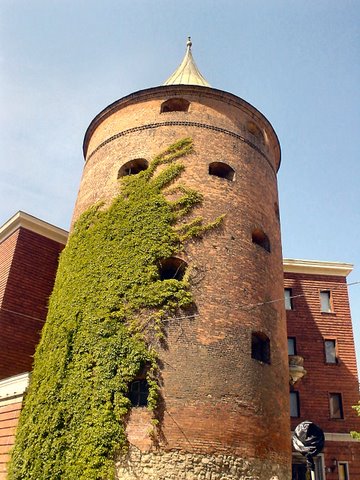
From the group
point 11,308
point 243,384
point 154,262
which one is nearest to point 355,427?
point 243,384

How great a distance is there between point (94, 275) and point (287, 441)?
7748 mm

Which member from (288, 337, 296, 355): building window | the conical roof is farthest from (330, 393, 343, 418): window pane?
the conical roof

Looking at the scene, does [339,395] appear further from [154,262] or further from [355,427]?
[154,262]

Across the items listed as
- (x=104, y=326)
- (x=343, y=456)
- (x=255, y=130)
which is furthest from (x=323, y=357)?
(x=104, y=326)

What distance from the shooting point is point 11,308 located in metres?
18.8

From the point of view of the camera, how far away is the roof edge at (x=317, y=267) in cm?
2616

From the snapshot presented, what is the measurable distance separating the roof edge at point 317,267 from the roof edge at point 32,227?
11848 millimetres

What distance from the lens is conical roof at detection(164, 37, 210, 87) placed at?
21.8 meters

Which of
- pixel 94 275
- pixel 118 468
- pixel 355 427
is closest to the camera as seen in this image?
pixel 118 468

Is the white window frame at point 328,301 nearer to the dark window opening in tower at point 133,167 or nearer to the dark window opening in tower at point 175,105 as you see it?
the dark window opening in tower at point 175,105

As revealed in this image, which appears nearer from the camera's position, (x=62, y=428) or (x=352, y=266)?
(x=62, y=428)

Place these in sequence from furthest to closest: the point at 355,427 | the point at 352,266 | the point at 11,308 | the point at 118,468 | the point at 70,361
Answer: the point at 352,266
the point at 355,427
the point at 11,308
the point at 70,361
the point at 118,468

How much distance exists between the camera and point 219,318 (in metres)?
14.3

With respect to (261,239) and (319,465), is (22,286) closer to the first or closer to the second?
(261,239)
